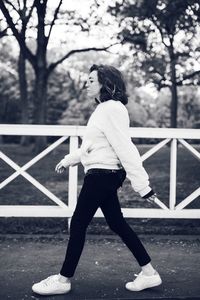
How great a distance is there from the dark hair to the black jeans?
0.62 meters

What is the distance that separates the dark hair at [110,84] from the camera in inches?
148

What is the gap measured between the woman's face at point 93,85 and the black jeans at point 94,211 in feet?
2.21

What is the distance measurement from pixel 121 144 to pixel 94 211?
0.61 metres

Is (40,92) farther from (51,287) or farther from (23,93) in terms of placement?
(51,287)

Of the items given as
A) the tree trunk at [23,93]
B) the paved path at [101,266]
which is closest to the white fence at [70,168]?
the paved path at [101,266]

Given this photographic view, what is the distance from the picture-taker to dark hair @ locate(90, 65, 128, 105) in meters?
3.76

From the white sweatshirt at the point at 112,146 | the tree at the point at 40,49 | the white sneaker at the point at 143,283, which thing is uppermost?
the tree at the point at 40,49

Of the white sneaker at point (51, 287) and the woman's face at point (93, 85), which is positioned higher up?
the woman's face at point (93, 85)

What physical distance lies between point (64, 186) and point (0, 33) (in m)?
9.45

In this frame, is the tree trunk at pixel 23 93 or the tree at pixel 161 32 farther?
the tree trunk at pixel 23 93

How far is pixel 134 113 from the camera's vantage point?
41.0m

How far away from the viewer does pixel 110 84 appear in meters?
3.76

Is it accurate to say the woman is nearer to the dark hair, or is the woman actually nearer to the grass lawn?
the dark hair

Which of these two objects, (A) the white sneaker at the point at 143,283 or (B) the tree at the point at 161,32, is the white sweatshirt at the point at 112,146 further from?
(B) the tree at the point at 161,32
